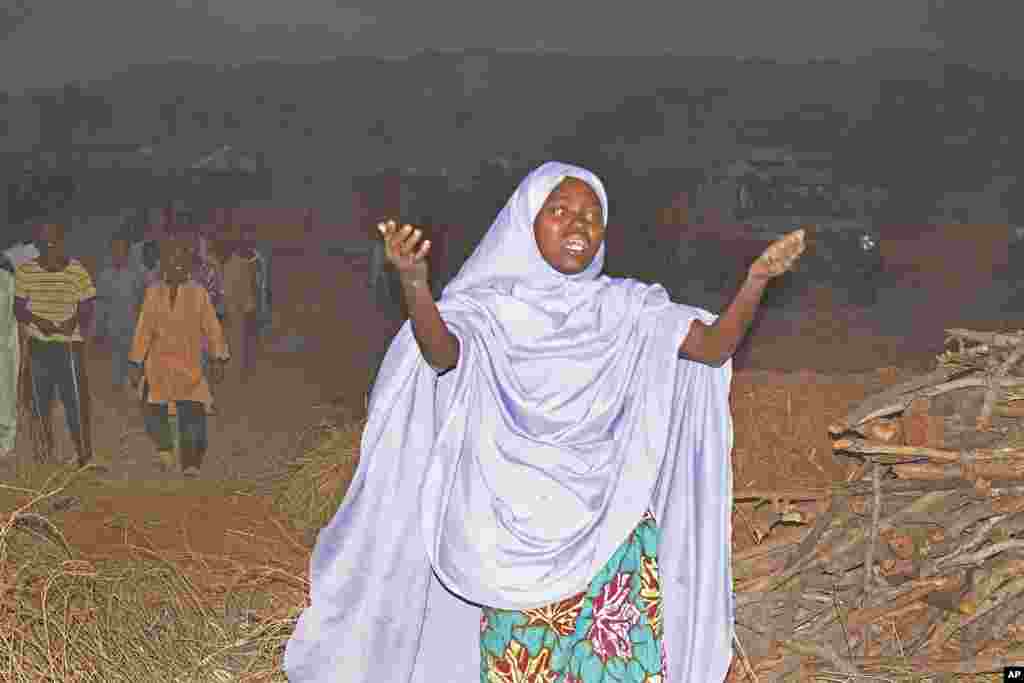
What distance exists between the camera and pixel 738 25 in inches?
405

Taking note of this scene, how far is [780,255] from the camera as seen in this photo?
3.19 meters

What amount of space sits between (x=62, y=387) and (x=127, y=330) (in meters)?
0.58

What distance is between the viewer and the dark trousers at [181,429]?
897 centimetres

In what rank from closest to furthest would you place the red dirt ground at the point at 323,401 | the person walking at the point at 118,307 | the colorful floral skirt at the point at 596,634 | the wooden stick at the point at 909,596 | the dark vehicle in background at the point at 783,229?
the colorful floral skirt at the point at 596,634 → the wooden stick at the point at 909,596 → the red dirt ground at the point at 323,401 → the person walking at the point at 118,307 → the dark vehicle in background at the point at 783,229

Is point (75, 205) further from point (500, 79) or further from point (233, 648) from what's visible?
point (233, 648)

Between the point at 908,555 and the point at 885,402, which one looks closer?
the point at 908,555

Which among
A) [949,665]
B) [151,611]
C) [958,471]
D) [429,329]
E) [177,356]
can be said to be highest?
[429,329]

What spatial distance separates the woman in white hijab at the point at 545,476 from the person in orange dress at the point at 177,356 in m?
5.32

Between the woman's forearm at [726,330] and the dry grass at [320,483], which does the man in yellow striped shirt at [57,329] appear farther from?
the woman's forearm at [726,330]

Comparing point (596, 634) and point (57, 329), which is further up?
point (57, 329)

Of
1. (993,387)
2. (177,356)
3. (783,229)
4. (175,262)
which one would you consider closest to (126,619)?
(993,387)

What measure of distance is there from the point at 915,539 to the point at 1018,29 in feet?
24.4

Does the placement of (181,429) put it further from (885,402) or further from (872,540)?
(872,540)

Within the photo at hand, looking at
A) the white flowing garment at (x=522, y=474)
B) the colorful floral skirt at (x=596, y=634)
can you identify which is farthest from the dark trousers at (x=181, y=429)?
A: the colorful floral skirt at (x=596, y=634)
